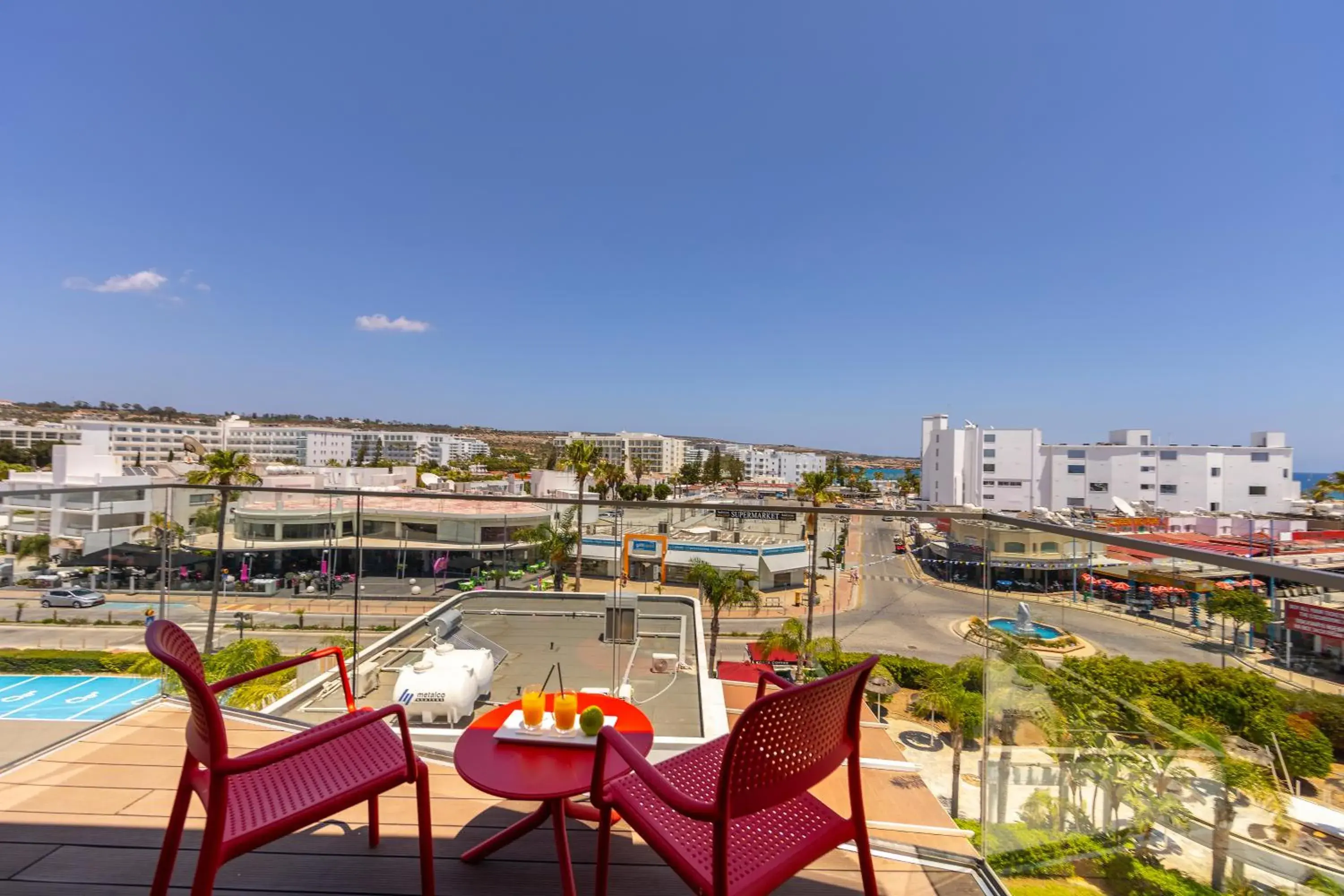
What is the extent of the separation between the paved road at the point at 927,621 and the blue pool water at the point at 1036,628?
2cm

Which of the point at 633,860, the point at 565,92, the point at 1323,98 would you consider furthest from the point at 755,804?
the point at 1323,98

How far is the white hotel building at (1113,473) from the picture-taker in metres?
36.2

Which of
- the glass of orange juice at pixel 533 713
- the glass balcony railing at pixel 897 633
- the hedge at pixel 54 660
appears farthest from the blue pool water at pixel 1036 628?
the hedge at pixel 54 660

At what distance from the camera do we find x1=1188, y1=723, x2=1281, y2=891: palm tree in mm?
1157

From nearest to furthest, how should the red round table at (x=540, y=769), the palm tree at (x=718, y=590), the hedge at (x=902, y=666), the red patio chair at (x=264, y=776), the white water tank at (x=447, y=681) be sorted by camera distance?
the red patio chair at (x=264, y=776) < the red round table at (x=540, y=769) < the hedge at (x=902, y=666) < the white water tank at (x=447, y=681) < the palm tree at (x=718, y=590)

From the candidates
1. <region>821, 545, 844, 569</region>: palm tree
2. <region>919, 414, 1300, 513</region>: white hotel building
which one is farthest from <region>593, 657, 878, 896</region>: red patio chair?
<region>919, 414, 1300, 513</region>: white hotel building

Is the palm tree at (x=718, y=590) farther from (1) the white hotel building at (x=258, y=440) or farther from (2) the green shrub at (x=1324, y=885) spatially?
(1) the white hotel building at (x=258, y=440)

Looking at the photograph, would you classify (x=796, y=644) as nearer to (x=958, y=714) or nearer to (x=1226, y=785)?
(x=958, y=714)

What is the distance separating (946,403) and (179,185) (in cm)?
6713

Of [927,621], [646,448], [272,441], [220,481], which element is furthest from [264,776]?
[272,441]

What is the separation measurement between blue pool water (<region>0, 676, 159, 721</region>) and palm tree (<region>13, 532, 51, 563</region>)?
1.90 feet

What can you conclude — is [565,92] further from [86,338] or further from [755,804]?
[86,338]

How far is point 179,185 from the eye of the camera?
17234mm

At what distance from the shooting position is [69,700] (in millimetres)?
2051
